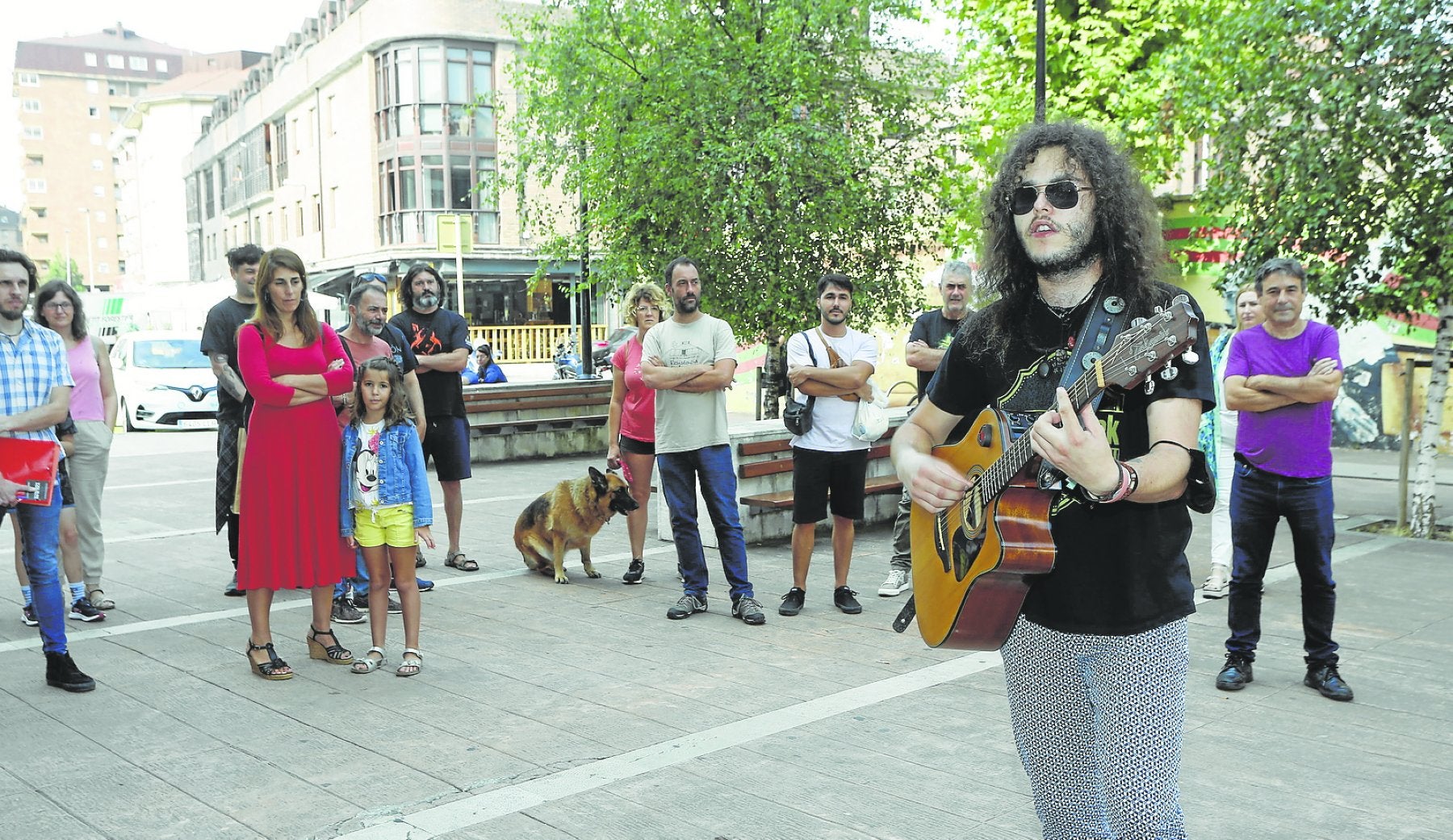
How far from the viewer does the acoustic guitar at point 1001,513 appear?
2.16 m

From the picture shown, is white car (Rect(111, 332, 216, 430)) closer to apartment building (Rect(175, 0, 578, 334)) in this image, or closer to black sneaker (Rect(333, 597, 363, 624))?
black sneaker (Rect(333, 597, 363, 624))

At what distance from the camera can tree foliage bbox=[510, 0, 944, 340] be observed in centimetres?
1499

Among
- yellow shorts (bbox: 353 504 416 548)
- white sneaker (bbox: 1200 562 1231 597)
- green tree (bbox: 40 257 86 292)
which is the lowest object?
white sneaker (bbox: 1200 562 1231 597)

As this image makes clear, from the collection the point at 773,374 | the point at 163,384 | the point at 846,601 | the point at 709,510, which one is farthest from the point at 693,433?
the point at 163,384

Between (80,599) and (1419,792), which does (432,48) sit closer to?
(80,599)

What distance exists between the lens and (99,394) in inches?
275

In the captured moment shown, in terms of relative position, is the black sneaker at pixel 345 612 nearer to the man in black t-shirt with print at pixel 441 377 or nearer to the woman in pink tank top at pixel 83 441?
the woman in pink tank top at pixel 83 441

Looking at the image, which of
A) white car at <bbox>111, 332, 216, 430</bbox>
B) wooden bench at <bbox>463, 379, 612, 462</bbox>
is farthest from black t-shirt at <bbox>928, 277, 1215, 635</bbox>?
white car at <bbox>111, 332, 216, 430</bbox>

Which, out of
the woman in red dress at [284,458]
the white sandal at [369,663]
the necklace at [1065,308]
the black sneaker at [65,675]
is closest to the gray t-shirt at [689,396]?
the woman in red dress at [284,458]

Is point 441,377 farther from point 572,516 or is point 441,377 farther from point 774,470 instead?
point 774,470

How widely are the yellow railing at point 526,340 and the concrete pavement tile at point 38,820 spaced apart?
35.2m

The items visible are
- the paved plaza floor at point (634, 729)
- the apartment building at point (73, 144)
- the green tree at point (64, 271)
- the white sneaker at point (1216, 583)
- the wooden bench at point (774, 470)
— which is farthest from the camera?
the apartment building at point (73, 144)

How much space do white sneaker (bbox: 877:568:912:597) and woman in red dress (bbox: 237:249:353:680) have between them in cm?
324

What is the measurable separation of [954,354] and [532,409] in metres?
13.2
